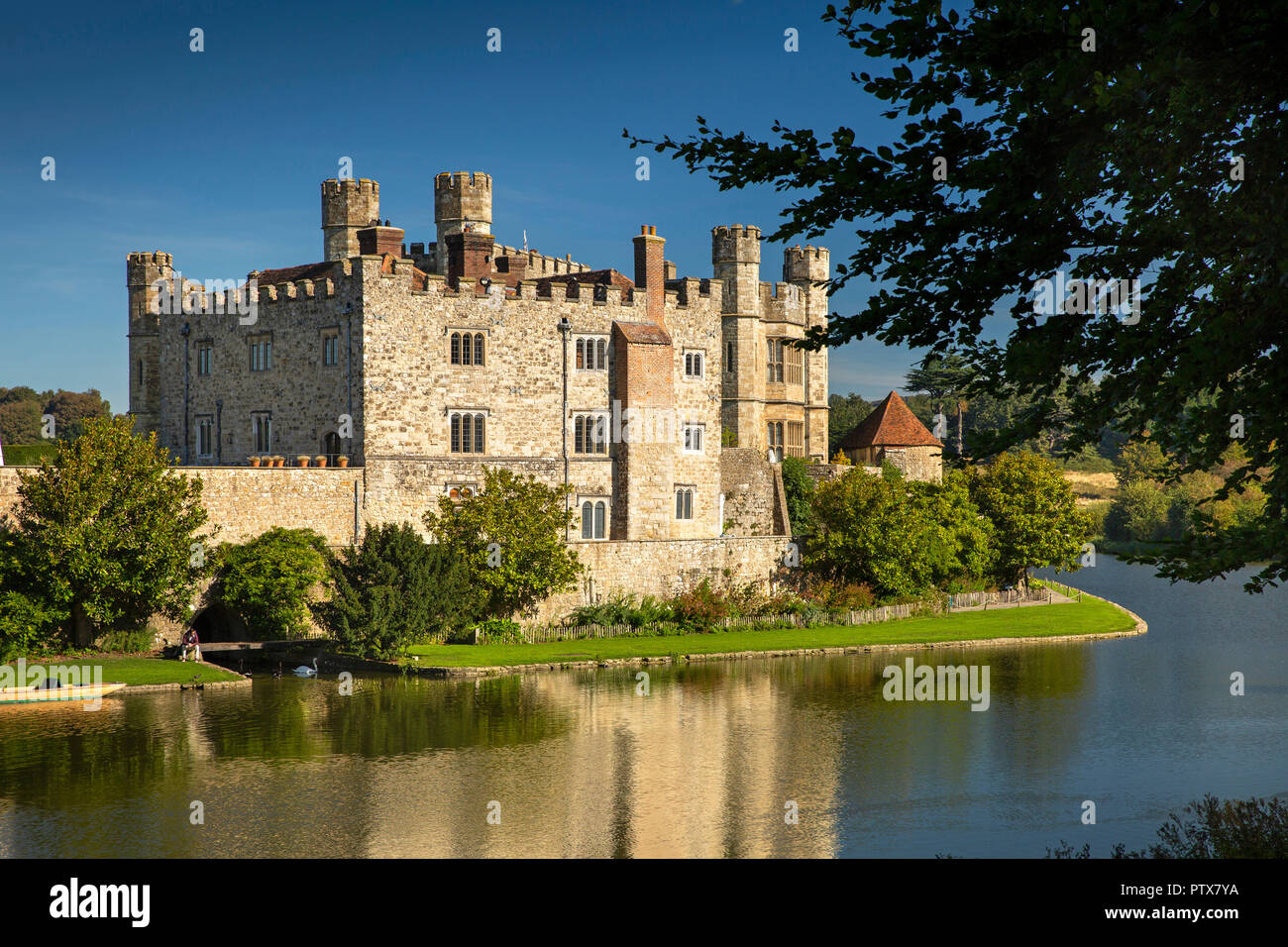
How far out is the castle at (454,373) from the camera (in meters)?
48.7

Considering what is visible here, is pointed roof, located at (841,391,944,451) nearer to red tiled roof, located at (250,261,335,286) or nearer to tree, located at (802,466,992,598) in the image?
tree, located at (802,466,992,598)

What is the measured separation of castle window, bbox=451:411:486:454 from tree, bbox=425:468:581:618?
2.94 m

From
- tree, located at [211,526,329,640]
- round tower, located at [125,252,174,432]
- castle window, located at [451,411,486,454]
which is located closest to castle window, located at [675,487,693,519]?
castle window, located at [451,411,486,454]

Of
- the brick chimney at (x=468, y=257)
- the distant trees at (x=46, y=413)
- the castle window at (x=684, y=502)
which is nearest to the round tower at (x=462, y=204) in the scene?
the brick chimney at (x=468, y=257)

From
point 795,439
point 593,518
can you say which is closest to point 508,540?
point 593,518

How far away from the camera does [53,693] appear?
117 feet

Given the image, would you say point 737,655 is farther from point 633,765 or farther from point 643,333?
point 633,765

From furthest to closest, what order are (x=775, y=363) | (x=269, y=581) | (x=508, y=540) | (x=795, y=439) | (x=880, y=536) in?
(x=795, y=439) → (x=775, y=363) → (x=880, y=536) → (x=508, y=540) → (x=269, y=581)

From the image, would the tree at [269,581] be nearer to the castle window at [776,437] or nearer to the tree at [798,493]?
the tree at [798,493]

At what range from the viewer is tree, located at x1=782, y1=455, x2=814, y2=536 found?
59.9 m

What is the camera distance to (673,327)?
54.6 metres

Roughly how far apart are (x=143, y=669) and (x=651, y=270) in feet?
85.6
